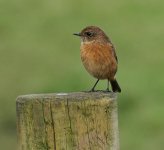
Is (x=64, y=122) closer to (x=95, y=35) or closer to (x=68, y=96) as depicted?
(x=68, y=96)

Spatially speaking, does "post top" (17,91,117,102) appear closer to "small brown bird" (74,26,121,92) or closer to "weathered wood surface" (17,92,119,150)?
"weathered wood surface" (17,92,119,150)

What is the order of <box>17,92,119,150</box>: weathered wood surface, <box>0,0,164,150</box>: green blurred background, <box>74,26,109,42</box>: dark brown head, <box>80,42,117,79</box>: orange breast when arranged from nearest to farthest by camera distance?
<box>17,92,119,150</box>: weathered wood surface, <box>80,42,117,79</box>: orange breast, <box>74,26,109,42</box>: dark brown head, <box>0,0,164,150</box>: green blurred background

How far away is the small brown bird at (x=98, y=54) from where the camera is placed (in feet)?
26.6

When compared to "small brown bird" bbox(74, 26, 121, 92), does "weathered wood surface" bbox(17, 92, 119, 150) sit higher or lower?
lower

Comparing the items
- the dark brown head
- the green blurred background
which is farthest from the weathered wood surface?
the green blurred background

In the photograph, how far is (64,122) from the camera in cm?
536

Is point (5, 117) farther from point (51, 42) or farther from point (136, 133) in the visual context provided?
point (51, 42)

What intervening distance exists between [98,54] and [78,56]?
7.51m

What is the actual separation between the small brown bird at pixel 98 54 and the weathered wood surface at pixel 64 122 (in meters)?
2.67

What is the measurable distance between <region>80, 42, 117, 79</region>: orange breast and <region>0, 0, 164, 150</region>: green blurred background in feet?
9.89

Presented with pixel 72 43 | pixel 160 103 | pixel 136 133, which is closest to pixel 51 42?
pixel 72 43

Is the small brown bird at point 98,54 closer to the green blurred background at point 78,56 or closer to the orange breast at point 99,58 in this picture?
the orange breast at point 99,58

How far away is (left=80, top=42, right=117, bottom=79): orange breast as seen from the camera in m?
8.11

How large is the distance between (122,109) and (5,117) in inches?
61.9
